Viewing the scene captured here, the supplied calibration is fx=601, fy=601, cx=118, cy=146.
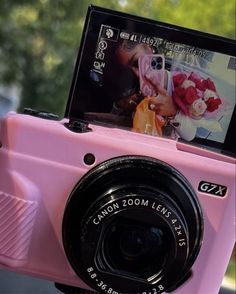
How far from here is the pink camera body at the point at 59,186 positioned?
21.3 inches

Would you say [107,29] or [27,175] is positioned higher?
[107,29]

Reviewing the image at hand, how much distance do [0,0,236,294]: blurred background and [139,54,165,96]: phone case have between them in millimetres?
646

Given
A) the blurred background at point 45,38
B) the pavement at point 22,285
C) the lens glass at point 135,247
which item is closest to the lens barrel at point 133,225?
the lens glass at point 135,247

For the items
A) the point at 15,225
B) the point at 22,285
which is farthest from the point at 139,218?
the point at 22,285

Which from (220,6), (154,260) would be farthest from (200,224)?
(220,6)

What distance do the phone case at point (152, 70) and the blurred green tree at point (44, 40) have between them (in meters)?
0.69

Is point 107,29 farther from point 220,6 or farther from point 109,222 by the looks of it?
point 220,6

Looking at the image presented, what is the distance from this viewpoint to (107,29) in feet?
1.90

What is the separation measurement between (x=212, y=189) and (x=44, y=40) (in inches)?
46.9

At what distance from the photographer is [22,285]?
0.68 m

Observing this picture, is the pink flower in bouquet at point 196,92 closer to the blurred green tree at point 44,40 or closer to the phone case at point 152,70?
the phone case at point 152,70

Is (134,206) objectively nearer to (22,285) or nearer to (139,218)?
(139,218)

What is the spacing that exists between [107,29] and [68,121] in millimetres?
96

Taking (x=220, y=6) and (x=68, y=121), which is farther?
(x=220, y=6)
